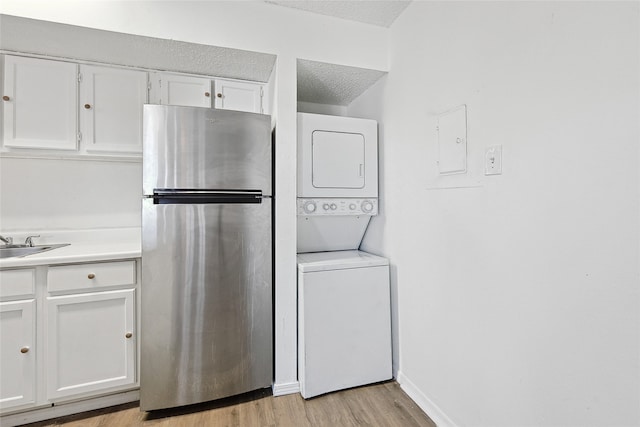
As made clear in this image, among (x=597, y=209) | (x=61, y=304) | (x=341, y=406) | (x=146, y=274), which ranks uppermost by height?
(x=597, y=209)

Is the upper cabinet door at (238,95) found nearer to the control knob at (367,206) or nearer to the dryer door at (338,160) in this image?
the dryer door at (338,160)

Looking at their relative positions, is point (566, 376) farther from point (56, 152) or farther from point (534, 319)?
point (56, 152)

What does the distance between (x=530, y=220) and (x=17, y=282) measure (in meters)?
2.54

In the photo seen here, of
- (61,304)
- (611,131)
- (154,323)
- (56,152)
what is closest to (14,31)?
(56,152)

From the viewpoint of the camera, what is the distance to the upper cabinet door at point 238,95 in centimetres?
225

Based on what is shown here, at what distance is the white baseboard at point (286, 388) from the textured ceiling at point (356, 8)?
2546 millimetres

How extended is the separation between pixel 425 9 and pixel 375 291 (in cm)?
184

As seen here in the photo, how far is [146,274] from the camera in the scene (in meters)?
1.68

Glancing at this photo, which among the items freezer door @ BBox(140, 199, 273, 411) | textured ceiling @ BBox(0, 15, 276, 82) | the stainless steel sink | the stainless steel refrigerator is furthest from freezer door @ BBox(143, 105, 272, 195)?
the stainless steel sink

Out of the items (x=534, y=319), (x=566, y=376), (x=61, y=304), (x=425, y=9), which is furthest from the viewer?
(x=425, y=9)

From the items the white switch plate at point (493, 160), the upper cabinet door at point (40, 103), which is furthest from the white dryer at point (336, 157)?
the upper cabinet door at point (40, 103)

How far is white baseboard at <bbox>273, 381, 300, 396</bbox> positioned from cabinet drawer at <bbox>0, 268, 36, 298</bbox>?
59.9 inches

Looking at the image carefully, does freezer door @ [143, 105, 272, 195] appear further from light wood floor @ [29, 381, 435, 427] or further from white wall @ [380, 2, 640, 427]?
light wood floor @ [29, 381, 435, 427]

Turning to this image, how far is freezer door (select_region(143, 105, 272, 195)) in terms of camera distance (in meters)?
1.68
